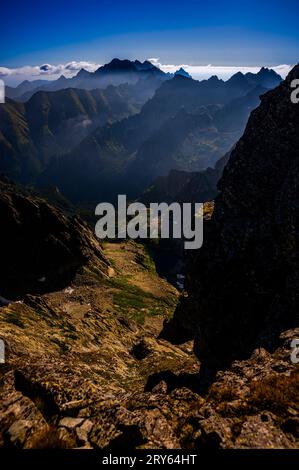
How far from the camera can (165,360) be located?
72.8m

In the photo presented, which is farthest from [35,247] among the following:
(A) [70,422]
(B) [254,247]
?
(A) [70,422]

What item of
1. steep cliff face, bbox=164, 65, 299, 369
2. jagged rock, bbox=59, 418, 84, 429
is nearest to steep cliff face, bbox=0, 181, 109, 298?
steep cliff face, bbox=164, 65, 299, 369

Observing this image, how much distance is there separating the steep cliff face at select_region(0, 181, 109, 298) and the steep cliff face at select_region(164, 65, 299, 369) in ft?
344

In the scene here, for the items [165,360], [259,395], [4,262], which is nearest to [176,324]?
[165,360]

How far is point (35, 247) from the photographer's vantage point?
162 metres

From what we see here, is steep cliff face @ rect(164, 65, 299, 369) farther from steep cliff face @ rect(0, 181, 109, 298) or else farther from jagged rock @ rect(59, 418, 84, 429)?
steep cliff face @ rect(0, 181, 109, 298)

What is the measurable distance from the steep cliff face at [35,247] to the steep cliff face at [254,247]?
104894 millimetres

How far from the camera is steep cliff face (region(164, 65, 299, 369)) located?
43156 mm

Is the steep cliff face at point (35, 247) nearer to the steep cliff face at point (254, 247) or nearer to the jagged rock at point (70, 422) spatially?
the steep cliff face at point (254, 247)

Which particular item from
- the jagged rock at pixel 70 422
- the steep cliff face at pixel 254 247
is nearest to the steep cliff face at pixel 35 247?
the steep cliff face at pixel 254 247

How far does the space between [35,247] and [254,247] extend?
13287 cm

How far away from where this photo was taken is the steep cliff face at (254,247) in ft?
142
